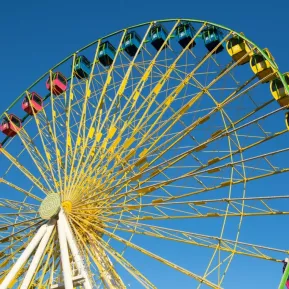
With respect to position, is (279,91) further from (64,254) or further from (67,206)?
(64,254)

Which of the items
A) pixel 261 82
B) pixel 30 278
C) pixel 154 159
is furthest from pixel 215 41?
pixel 30 278

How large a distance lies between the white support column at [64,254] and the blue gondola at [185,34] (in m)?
7.48

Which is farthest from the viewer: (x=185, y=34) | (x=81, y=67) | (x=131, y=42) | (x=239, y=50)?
(x=81, y=67)

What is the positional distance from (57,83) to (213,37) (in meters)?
6.74

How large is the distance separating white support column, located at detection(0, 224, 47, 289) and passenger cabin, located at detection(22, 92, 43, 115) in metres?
6.56

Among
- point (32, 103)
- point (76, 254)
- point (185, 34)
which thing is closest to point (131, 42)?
point (185, 34)

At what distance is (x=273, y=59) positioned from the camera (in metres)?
15.2

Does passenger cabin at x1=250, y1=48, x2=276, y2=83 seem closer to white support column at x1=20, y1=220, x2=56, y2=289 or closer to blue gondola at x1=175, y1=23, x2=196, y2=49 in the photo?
blue gondola at x1=175, y1=23, x2=196, y2=49

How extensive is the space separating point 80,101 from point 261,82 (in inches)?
291

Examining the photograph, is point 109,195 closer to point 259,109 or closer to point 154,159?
point 154,159

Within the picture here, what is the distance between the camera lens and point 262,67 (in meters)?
15.1

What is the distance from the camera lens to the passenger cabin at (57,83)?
20.6 m

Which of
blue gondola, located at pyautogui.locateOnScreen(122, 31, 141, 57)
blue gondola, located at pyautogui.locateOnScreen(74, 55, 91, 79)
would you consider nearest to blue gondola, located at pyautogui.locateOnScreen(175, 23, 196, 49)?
blue gondola, located at pyautogui.locateOnScreen(122, 31, 141, 57)

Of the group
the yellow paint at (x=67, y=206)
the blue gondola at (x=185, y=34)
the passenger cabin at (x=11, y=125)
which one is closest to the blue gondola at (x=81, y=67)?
the passenger cabin at (x=11, y=125)
